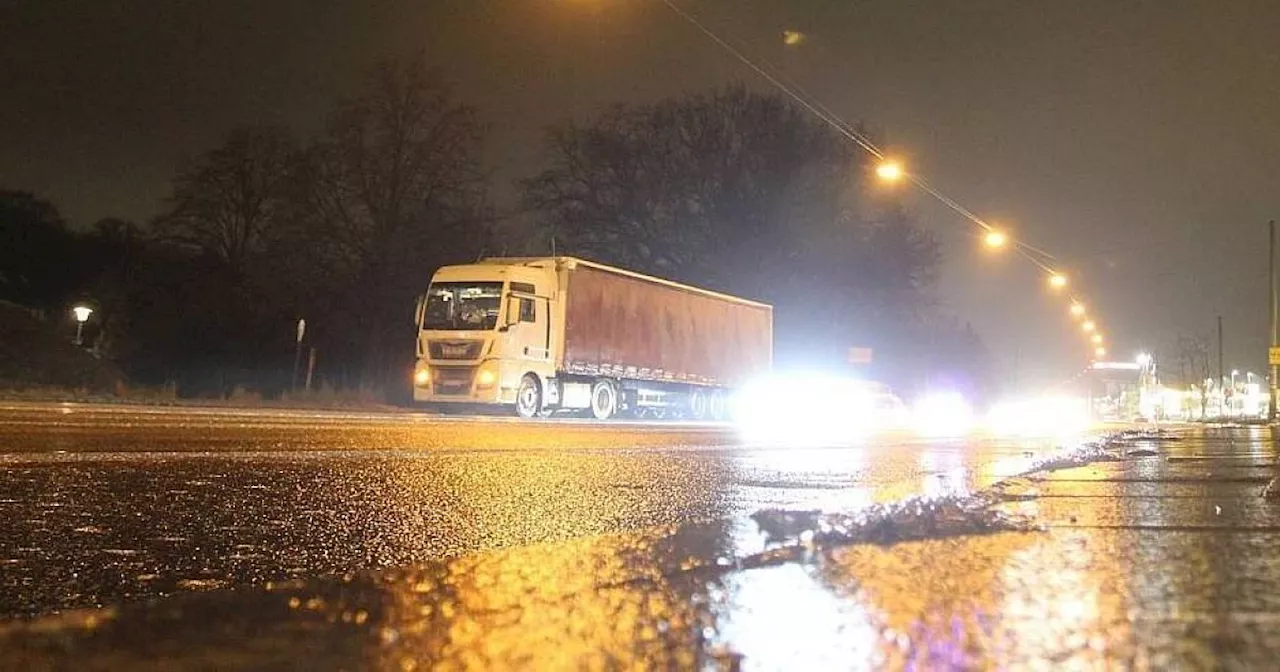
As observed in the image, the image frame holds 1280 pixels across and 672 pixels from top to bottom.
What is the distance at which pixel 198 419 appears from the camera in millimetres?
16047

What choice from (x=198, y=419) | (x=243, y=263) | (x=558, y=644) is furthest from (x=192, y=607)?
(x=243, y=263)

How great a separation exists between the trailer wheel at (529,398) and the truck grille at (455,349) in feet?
4.39

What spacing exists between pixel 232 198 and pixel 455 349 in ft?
86.8

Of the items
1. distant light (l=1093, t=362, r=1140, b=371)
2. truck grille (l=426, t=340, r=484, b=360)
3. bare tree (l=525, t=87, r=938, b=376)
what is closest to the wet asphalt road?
truck grille (l=426, t=340, r=484, b=360)

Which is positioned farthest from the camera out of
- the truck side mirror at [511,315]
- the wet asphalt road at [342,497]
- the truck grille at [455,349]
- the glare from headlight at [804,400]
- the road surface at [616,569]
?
the glare from headlight at [804,400]

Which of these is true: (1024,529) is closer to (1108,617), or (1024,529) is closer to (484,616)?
(1108,617)

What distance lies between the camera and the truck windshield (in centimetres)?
2614

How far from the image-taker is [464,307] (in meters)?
26.3

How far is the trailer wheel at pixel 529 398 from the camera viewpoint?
26219 millimetres

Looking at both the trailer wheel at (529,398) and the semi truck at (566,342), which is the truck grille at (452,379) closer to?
the semi truck at (566,342)

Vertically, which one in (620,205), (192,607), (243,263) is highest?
(620,205)

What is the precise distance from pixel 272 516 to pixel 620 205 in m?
45.3

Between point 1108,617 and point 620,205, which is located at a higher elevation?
point 620,205

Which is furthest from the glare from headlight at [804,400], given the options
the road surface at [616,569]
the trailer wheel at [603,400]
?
the road surface at [616,569]
